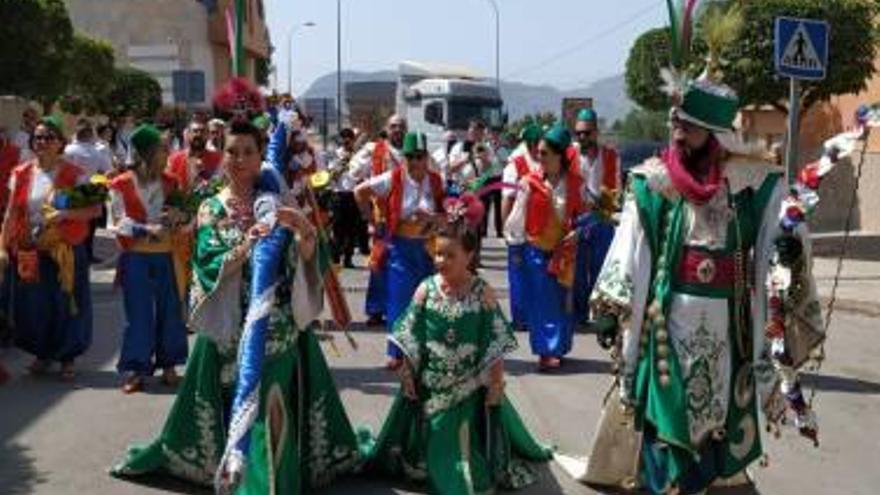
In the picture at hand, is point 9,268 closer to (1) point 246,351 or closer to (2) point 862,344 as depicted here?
(1) point 246,351

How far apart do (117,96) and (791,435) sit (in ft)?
135

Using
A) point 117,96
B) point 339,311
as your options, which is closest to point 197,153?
point 339,311

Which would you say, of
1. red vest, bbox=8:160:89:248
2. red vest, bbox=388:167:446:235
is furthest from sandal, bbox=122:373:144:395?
red vest, bbox=388:167:446:235

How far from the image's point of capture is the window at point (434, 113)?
3064cm

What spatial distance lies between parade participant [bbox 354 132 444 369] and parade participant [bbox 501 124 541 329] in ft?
1.83

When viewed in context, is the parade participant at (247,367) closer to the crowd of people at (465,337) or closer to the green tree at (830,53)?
the crowd of people at (465,337)

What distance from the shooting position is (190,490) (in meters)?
6.44

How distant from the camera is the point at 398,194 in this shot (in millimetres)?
10219

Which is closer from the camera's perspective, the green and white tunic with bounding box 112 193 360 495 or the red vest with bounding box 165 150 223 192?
the green and white tunic with bounding box 112 193 360 495

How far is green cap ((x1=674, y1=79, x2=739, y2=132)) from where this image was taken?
546 cm

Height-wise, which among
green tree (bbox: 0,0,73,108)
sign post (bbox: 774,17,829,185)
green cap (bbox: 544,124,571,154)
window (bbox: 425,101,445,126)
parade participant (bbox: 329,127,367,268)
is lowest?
parade participant (bbox: 329,127,367,268)

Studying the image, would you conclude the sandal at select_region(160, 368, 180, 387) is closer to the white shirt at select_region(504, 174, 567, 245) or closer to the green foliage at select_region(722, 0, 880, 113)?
the white shirt at select_region(504, 174, 567, 245)

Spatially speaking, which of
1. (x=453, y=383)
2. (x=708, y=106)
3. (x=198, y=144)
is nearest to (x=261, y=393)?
(x=453, y=383)

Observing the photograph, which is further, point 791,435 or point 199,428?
point 791,435
